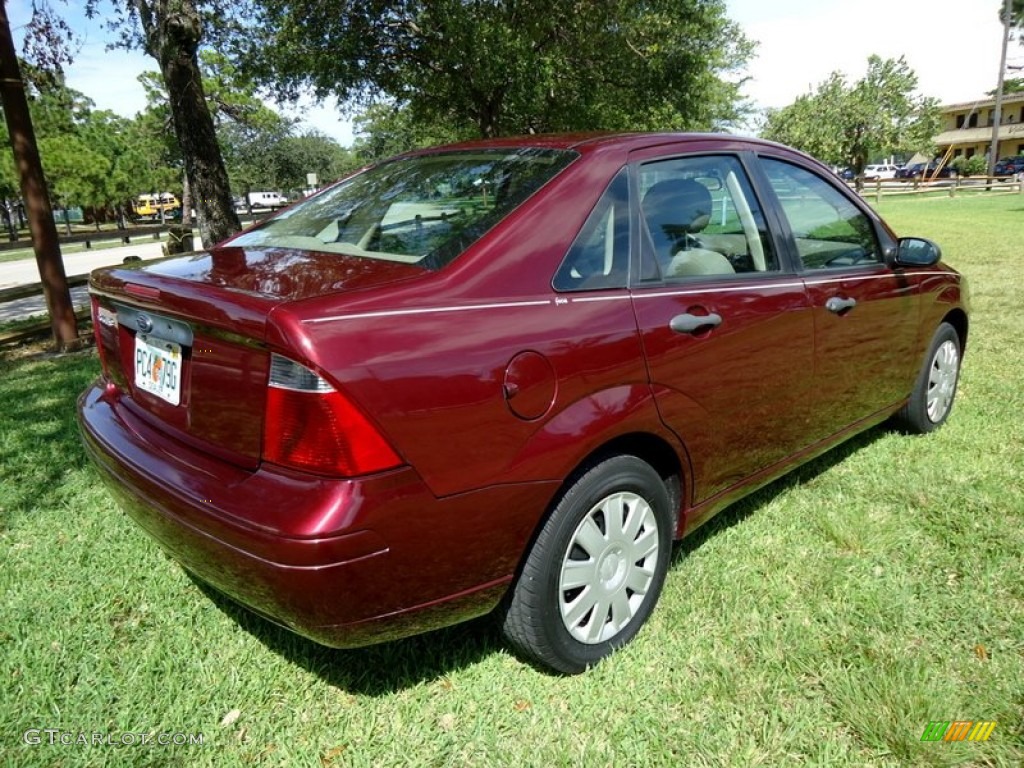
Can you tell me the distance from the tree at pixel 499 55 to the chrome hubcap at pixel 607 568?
11.4 metres

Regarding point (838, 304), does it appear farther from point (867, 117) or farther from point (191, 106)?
point (867, 117)

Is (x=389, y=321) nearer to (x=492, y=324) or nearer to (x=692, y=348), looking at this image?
(x=492, y=324)

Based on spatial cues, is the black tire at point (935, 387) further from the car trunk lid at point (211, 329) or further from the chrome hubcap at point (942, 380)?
the car trunk lid at point (211, 329)

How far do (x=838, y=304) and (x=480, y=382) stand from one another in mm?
1900

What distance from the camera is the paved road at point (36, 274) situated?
11.5 metres

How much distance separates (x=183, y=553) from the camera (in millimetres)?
2088

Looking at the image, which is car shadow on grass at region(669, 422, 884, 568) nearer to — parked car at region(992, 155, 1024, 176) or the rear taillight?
the rear taillight

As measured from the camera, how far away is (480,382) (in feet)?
6.14

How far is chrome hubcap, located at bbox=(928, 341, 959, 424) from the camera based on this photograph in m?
4.08

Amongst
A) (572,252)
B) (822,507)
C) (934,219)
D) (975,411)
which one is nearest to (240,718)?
(572,252)

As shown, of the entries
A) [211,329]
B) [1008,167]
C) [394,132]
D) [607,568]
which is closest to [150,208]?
[394,132]

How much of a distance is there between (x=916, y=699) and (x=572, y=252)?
5.42 ft

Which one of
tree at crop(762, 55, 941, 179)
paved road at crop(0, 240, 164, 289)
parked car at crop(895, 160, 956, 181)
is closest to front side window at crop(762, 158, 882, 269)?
paved road at crop(0, 240, 164, 289)

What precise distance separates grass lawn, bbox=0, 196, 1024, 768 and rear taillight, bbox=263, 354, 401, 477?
2.96 feet
